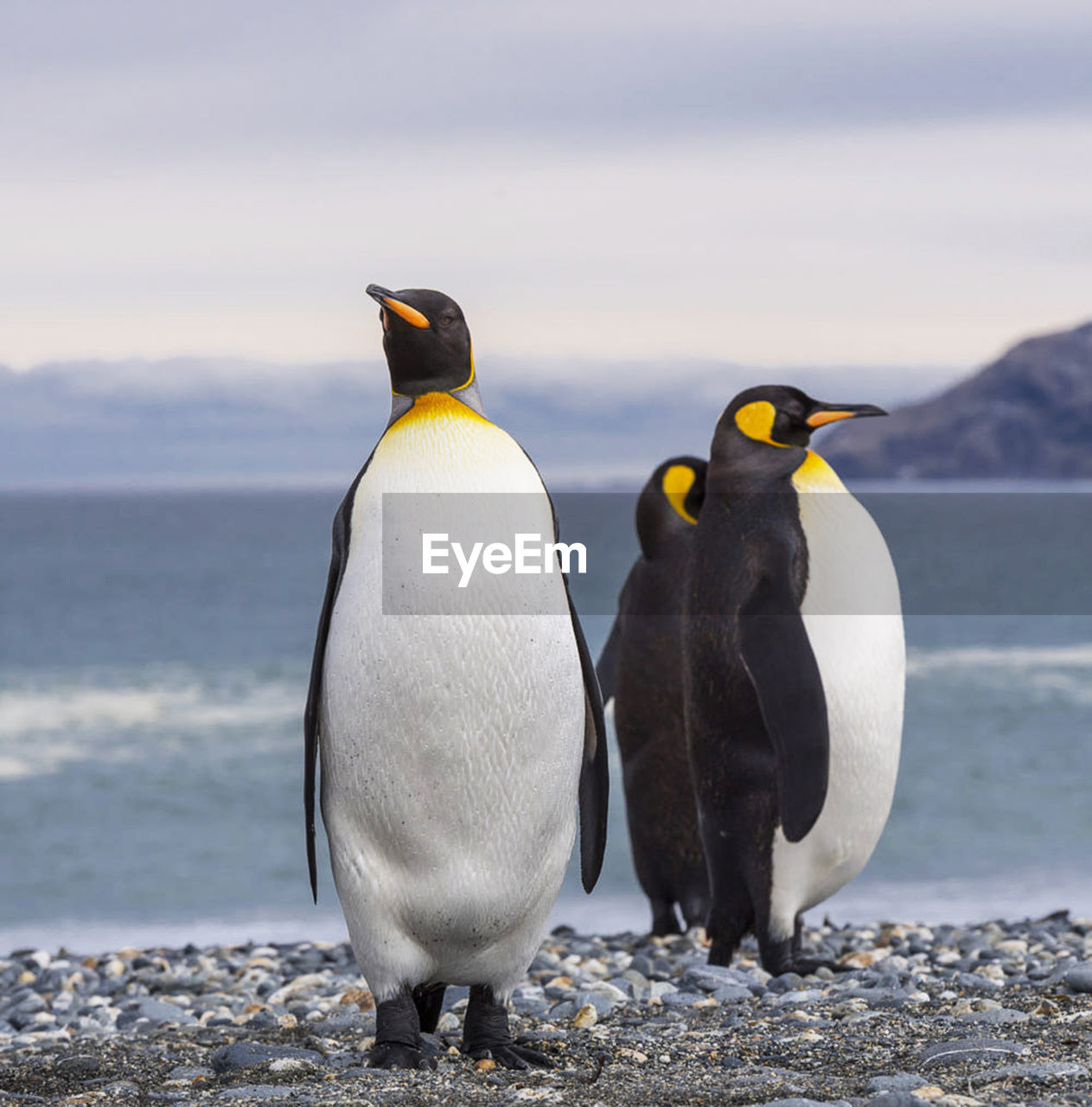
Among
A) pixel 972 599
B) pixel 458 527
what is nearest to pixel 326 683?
pixel 458 527

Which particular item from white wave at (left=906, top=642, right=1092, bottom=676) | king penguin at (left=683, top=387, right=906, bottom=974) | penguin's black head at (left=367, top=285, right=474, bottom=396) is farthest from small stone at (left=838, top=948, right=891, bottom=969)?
white wave at (left=906, top=642, right=1092, bottom=676)

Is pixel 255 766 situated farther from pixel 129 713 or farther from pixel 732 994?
pixel 732 994

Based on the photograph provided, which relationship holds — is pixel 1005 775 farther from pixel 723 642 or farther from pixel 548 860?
pixel 548 860

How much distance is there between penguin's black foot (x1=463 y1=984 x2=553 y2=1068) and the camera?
398cm

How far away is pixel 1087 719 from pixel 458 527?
18.4 m

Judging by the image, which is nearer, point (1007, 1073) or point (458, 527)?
point (1007, 1073)

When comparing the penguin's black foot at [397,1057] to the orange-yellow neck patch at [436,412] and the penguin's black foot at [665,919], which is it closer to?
the orange-yellow neck patch at [436,412]

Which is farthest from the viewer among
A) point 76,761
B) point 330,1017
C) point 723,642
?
point 76,761

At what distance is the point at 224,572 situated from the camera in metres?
53.8

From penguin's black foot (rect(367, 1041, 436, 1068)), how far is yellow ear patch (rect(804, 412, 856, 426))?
2665 mm

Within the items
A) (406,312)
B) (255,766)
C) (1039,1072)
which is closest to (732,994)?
(1039,1072)

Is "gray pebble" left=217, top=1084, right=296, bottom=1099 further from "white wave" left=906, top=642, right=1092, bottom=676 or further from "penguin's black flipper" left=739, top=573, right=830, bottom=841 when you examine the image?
"white wave" left=906, top=642, right=1092, bottom=676

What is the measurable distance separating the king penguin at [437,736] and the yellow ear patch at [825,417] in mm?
1934

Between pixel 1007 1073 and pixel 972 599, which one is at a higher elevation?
pixel 1007 1073
